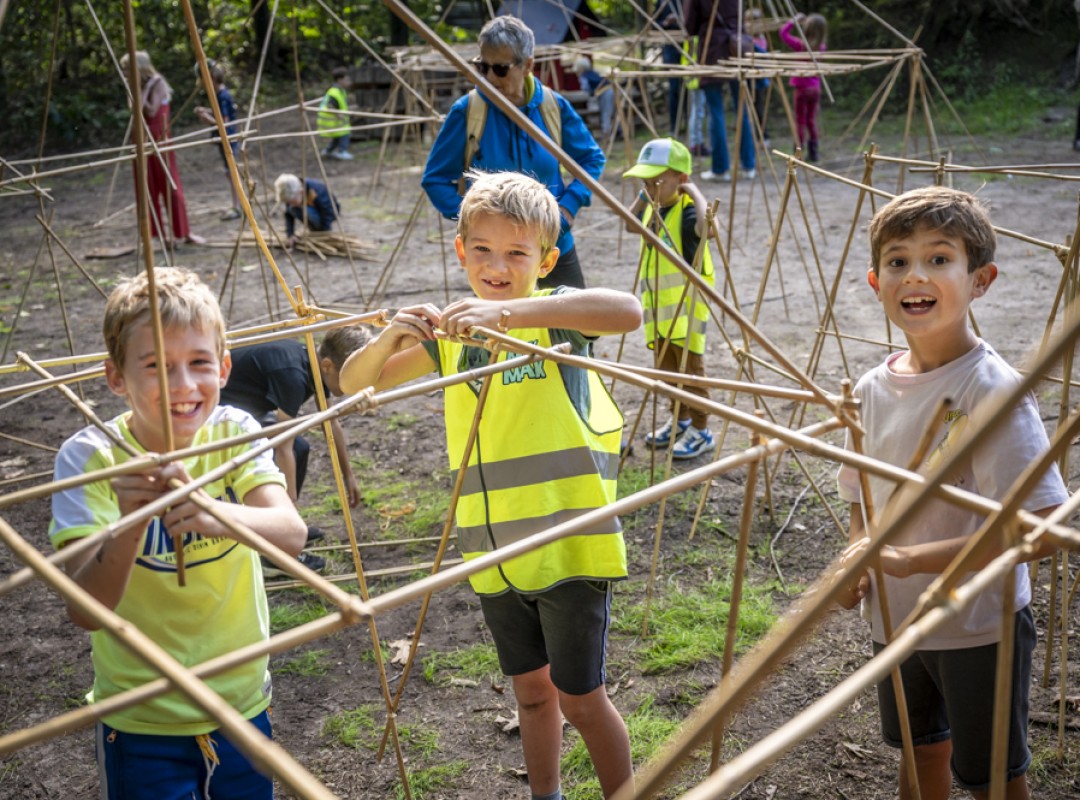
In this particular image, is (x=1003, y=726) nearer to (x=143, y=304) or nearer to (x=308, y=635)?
(x=308, y=635)

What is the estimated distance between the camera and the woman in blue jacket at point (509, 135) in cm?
367

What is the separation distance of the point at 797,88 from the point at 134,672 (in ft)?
33.0

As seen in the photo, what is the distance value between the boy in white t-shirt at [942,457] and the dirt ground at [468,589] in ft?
2.05

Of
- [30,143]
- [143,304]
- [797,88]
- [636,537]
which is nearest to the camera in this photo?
[143,304]

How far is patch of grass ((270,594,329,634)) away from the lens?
338 centimetres

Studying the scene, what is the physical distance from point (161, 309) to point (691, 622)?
2.07 metres

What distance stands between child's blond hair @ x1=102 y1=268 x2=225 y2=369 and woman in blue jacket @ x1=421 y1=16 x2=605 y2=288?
2.02m

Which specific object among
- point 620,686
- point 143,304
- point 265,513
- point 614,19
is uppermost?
point 614,19

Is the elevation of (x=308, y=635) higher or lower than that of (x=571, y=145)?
lower

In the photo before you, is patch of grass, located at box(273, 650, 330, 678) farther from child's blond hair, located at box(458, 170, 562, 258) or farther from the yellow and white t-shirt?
child's blond hair, located at box(458, 170, 562, 258)

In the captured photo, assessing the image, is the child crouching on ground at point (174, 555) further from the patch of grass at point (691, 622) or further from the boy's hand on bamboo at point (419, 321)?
the patch of grass at point (691, 622)

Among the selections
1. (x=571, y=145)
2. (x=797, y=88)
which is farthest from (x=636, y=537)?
(x=797, y=88)

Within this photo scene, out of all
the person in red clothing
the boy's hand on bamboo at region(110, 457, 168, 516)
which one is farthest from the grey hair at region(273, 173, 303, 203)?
the boy's hand on bamboo at region(110, 457, 168, 516)

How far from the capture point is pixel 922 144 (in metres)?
11.1
